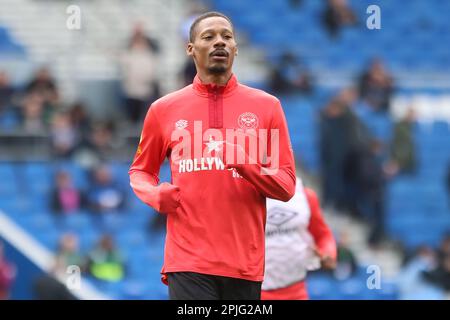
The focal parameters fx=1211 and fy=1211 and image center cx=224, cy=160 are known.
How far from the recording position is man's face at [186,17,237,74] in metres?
5.89

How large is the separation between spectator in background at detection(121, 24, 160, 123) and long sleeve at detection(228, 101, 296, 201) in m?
8.40

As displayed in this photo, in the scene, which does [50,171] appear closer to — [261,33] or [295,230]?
[261,33]

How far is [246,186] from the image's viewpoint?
19.2ft

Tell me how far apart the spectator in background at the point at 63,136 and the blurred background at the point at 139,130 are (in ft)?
0.05

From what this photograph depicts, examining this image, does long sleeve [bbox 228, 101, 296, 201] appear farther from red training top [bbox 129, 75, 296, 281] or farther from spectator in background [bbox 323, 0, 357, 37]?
spectator in background [bbox 323, 0, 357, 37]

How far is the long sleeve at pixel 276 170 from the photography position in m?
5.65

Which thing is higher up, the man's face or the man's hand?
the man's face

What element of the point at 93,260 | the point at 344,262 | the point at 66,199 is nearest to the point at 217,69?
the point at 93,260

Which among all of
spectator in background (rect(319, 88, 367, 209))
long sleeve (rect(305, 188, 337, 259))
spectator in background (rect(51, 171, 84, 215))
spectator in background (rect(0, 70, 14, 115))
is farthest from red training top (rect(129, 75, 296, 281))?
spectator in background (rect(0, 70, 14, 115))

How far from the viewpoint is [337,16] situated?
17.1 m

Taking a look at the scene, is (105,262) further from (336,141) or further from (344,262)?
(336,141)

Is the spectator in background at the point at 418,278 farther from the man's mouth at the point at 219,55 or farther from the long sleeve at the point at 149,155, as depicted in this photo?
the man's mouth at the point at 219,55
